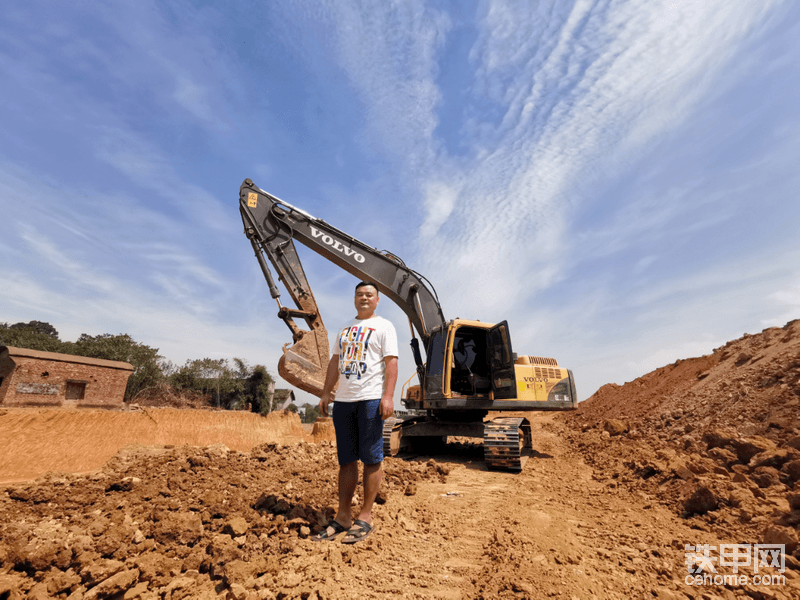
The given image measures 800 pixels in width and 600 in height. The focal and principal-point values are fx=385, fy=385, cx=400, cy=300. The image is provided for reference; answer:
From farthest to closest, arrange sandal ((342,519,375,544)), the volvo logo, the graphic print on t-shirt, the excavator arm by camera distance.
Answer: the volvo logo < the excavator arm < the graphic print on t-shirt < sandal ((342,519,375,544))

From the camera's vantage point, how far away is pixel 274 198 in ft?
26.3

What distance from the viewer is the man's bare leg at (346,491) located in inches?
111

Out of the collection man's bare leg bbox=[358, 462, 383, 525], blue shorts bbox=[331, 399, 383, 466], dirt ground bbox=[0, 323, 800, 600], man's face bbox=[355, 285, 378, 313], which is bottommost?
dirt ground bbox=[0, 323, 800, 600]

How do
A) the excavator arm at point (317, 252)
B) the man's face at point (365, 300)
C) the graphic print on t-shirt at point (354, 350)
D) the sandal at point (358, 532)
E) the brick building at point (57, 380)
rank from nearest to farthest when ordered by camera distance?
1. the sandal at point (358, 532)
2. the graphic print on t-shirt at point (354, 350)
3. the man's face at point (365, 300)
4. the excavator arm at point (317, 252)
5. the brick building at point (57, 380)

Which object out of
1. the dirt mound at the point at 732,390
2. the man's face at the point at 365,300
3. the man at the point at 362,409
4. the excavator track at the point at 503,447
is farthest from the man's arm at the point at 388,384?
the dirt mound at the point at 732,390

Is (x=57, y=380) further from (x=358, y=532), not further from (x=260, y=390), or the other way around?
(x=358, y=532)

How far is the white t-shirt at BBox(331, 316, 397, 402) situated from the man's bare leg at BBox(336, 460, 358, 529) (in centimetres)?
53

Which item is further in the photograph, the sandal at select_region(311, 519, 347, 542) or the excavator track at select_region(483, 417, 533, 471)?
the excavator track at select_region(483, 417, 533, 471)

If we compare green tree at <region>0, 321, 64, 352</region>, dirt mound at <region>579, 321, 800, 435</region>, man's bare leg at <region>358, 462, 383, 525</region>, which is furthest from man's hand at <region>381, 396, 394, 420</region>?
green tree at <region>0, 321, 64, 352</region>

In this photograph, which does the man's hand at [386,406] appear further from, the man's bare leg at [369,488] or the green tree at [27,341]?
the green tree at [27,341]

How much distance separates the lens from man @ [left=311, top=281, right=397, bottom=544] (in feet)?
9.01

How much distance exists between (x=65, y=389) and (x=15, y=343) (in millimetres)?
13991

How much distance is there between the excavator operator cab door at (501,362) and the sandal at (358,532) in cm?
436

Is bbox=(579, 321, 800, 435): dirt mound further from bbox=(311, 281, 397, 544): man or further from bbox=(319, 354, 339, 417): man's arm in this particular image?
bbox=(319, 354, 339, 417): man's arm
